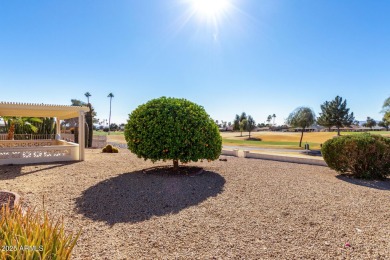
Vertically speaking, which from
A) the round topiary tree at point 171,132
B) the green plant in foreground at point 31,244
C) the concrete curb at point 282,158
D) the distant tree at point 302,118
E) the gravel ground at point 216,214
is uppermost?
the distant tree at point 302,118

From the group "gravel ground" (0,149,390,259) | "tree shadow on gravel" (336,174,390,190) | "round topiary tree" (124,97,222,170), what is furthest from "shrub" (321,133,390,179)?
"round topiary tree" (124,97,222,170)

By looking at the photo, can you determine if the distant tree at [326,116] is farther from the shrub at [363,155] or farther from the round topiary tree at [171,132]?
the round topiary tree at [171,132]

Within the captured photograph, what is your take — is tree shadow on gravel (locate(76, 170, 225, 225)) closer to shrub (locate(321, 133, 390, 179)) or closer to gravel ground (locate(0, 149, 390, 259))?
gravel ground (locate(0, 149, 390, 259))

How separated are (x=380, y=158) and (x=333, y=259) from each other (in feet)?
22.3

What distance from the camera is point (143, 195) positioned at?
20.1 feet

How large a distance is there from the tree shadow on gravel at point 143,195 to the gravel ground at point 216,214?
0.07 feet

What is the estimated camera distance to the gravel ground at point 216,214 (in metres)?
3.61

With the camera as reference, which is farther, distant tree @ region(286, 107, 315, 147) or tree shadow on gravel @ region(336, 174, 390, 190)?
distant tree @ region(286, 107, 315, 147)

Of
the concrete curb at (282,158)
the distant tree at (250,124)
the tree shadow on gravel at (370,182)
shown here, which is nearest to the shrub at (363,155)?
the tree shadow on gravel at (370,182)

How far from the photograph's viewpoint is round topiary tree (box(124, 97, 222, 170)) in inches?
309

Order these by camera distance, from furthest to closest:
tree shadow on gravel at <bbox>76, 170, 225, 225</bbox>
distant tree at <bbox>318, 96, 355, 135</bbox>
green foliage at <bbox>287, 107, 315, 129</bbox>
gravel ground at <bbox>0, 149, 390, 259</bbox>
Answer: distant tree at <bbox>318, 96, 355, 135</bbox> → green foliage at <bbox>287, 107, 315, 129</bbox> → tree shadow on gravel at <bbox>76, 170, 225, 225</bbox> → gravel ground at <bbox>0, 149, 390, 259</bbox>

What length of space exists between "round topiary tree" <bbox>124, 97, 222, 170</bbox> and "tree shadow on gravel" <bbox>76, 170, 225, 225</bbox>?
2.56 ft

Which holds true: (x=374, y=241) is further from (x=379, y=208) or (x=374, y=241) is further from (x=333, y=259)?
(x=379, y=208)

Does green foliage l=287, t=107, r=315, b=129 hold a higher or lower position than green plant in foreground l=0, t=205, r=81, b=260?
higher
